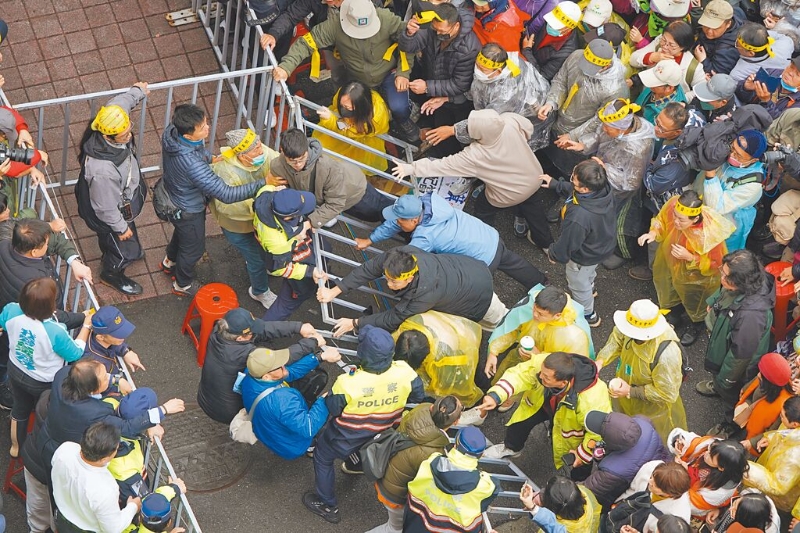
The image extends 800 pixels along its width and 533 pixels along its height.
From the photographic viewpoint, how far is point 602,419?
25.9 ft

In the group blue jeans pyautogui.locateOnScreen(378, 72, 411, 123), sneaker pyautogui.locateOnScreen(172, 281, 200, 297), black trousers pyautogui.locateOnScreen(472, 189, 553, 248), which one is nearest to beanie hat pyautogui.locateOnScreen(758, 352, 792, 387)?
black trousers pyautogui.locateOnScreen(472, 189, 553, 248)

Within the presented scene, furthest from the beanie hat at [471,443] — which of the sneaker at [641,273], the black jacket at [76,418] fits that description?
the sneaker at [641,273]

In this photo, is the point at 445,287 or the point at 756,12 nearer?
the point at 445,287

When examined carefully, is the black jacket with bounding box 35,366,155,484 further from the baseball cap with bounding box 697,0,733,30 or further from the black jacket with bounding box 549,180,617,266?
the baseball cap with bounding box 697,0,733,30

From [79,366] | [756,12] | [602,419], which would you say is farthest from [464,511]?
[756,12]

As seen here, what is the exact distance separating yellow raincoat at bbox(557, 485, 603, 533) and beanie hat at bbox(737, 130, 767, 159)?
3074mm

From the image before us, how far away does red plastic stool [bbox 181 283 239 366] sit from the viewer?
938 centimetres

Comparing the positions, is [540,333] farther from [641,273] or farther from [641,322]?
Answer: [641,273]

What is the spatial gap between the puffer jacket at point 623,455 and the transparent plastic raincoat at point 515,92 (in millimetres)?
3071

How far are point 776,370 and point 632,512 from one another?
1.47m

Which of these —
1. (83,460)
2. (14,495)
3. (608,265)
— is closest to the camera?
(83,460)

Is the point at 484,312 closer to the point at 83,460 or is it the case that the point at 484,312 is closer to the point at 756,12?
the point at 83,460

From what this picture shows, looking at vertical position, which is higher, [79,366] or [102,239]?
[79,366]

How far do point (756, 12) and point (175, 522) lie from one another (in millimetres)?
6773
